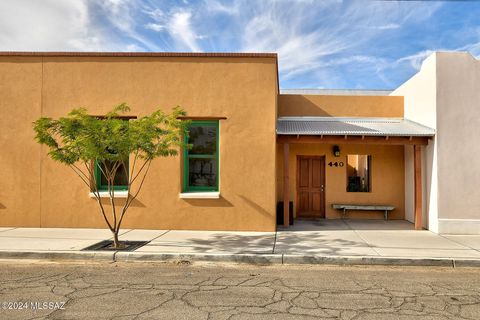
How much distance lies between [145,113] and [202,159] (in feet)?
6.85

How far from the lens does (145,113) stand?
10.4 meters

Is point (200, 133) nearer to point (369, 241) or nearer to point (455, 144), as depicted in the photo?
point (369, 241)

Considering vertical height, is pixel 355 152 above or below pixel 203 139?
below

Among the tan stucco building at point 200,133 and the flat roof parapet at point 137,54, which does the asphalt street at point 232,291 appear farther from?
the flat roof parapet at point 137,54

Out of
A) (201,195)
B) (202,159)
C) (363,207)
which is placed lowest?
(363,207)

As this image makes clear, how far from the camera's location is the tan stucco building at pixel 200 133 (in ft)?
33.2

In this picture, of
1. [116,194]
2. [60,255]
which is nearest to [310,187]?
[116,194]

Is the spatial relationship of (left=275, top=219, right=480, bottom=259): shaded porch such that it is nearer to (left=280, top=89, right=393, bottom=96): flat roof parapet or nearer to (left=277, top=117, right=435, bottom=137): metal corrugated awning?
(left=277, top=117, right=435, bottom=137): metal corrugated awning

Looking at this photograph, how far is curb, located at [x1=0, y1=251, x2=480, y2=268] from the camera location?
277 inches

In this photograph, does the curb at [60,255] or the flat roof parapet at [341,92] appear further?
the flat roof parapet at [341,92]

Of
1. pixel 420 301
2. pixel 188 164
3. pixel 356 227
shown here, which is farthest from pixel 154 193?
pixel 420 301

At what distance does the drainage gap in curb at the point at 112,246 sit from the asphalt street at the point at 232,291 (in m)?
0.79

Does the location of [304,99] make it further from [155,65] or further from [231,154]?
[155,65]

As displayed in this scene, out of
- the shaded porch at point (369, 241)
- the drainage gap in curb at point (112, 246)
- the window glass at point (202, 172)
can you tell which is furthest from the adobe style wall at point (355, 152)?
the drainage gap in curb at point (112, 246)
